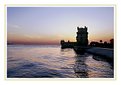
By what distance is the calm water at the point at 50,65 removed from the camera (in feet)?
9.13

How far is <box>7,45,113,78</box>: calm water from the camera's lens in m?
2.78

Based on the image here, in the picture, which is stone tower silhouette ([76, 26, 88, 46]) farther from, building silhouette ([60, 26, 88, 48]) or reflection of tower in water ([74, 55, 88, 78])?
reflection of tower in water ([74, 55, 88, 78])

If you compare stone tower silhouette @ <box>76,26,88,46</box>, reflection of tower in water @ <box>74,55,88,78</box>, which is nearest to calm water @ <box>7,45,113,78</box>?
reflection of tower in water @ <box>74,55,88,78</box>

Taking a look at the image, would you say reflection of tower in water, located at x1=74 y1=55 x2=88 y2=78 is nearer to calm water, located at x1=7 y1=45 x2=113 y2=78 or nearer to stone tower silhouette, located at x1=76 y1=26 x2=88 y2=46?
calm water, located at x1=7 y1=45 x2=113 y2=78

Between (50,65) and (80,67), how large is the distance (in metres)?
0.34

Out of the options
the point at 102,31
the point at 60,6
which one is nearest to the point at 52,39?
the point at 60,6

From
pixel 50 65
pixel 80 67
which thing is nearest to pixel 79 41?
pixel 80 67

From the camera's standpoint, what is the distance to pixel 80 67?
2.80 meters

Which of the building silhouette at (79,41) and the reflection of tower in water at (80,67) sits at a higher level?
the building silhouette at (79,41)

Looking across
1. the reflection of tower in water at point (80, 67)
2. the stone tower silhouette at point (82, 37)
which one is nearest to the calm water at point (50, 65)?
the reflection of tower in water at point (80, 67)

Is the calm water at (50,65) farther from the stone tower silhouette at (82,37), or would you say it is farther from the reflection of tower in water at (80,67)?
the stone tower silhouette at (82,37)

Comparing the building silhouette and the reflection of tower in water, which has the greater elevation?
the building silhouette

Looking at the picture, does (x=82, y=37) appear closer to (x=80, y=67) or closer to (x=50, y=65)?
(x=80, y=67)
